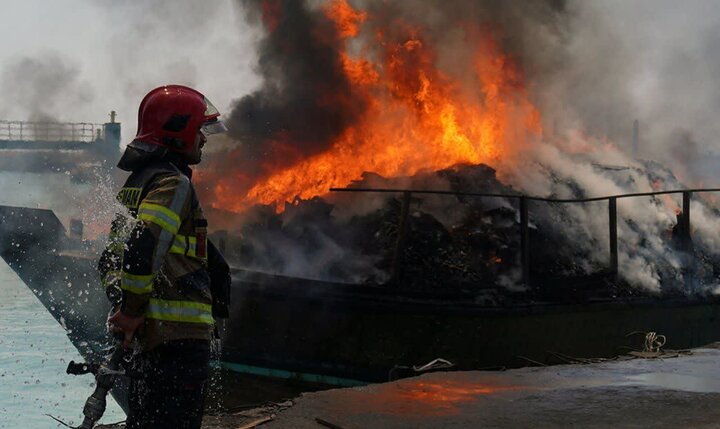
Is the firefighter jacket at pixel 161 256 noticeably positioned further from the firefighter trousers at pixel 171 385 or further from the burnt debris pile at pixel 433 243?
the burnt debris pile at pixel 433 243

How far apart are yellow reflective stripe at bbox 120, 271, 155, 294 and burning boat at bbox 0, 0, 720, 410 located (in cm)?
330

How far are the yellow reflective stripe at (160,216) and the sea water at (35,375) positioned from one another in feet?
50.5

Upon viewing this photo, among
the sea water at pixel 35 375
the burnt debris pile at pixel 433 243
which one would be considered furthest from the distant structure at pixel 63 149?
the burnt debris pile at pixel 433 243

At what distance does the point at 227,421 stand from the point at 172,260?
1.96 m

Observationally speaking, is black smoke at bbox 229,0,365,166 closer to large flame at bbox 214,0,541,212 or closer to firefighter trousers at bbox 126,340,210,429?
large flame at bbox 214,0,541,212

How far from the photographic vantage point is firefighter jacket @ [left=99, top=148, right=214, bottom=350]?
358cm

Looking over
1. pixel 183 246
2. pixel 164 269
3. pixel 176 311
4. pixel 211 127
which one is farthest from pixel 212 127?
pixel 176 311

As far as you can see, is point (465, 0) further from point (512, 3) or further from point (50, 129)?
point (50, 129)

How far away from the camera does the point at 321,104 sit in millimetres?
14555

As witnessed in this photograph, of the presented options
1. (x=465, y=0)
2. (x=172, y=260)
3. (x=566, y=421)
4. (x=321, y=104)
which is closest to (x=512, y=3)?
(x=465, y=0)

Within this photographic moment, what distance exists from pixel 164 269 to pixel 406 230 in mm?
5877

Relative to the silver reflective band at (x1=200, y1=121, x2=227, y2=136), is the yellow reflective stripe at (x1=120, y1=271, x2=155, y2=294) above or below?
below

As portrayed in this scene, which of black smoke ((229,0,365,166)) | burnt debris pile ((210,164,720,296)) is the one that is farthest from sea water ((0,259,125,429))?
burnt debris pile ((210,164,720,296))

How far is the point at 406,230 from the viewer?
31.2 ft
